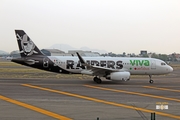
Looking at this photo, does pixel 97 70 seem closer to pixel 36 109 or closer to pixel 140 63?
pixel 140 63

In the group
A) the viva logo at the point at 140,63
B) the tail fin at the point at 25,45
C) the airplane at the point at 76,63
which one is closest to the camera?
the airplane at the point at 76,63

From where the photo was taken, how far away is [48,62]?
96.4 ft

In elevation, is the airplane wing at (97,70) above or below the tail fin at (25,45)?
below

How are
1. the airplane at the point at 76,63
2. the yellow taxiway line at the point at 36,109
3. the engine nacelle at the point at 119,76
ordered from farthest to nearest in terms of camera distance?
the airplane at the point at 76,63
the engine nacelle at the point at 119,76
the yellow taxiway line at the point at 36,109

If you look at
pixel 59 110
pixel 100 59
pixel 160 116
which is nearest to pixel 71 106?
pixel 59 110

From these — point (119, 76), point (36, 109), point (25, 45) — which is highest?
point (25, 45)

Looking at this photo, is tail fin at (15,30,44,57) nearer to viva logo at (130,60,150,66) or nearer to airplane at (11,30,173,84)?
airplane at (11,30,173,84)

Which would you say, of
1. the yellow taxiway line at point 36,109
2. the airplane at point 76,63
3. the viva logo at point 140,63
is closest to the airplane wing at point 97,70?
the airplane at point 76,63

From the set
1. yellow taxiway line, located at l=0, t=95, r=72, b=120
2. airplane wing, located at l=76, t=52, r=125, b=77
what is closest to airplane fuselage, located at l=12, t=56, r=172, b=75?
airplane wing, located at l=76, t=52, r=125, b=77

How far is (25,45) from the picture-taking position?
30047mm

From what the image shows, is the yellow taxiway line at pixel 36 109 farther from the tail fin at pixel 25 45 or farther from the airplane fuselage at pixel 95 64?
the tail fin at pixel 25 45

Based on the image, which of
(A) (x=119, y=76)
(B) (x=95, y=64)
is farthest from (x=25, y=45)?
(A) (x=119, y=76)

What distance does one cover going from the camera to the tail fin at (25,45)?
97.6ft

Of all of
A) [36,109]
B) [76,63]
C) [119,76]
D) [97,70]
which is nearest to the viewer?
[36,109]
